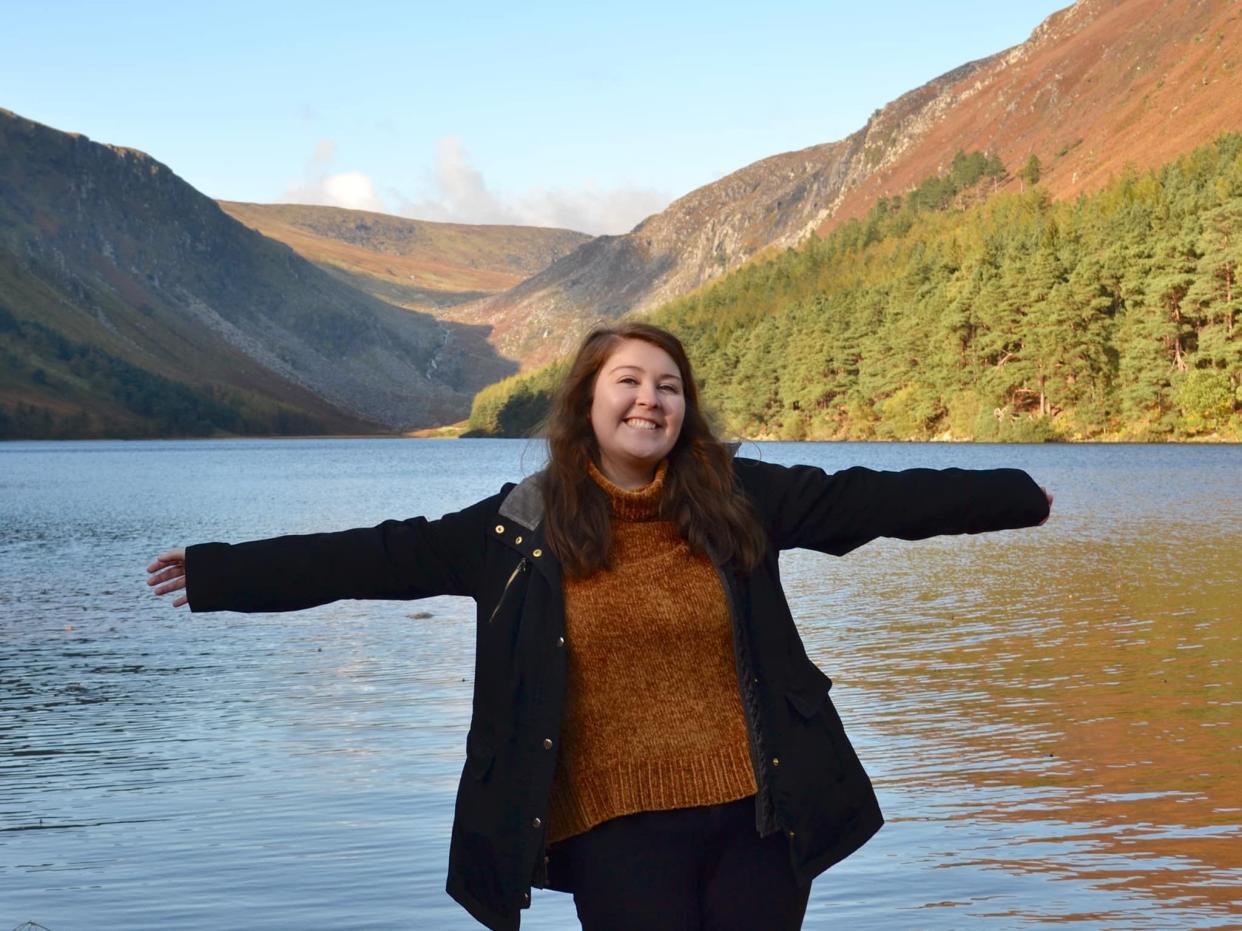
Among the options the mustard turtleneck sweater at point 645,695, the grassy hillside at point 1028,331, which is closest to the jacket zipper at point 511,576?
the mustard turtleneck sweater at point 645,695

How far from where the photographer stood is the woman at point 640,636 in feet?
12.9

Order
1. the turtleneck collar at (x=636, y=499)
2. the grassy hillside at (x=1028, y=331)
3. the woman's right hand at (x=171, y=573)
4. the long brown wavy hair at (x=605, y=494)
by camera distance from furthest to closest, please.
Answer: the grassy hillside at (x=1028, y=331)
the woman's right hand at (x=171, y=573)
the turtleneck collar at (x=636, y=499)
the long brown wavy hair at (x=605, y=494)

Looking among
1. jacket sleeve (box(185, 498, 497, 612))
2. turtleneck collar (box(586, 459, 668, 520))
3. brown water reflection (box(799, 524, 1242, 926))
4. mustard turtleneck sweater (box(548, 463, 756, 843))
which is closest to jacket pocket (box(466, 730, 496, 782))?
mustard turtleneck sweater (box(548, 463, 756, 843))

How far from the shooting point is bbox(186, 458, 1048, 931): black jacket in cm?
400

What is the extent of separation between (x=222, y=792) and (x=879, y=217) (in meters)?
189

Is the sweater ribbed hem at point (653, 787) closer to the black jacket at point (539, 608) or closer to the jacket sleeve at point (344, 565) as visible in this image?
the black jacket at point (539, 608)

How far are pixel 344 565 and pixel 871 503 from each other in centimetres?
141

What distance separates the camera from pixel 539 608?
4047mm

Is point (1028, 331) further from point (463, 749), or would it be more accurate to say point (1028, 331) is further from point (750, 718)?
point (750, 718)

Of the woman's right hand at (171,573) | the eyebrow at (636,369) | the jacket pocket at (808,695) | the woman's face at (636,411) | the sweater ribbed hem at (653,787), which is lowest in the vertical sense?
the sweater ribbed hem at (653,787)

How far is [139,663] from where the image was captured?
18.8m

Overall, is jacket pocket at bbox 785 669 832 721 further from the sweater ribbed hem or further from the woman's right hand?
the woman's right hand

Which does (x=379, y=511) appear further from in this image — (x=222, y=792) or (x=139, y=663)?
(x=222, y=792)

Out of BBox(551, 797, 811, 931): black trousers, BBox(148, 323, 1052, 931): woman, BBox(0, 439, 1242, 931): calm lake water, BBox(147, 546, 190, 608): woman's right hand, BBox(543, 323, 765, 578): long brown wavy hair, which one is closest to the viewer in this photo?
BBox(551, 797, 811, 931): black trousers
